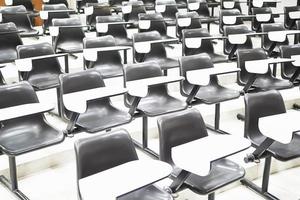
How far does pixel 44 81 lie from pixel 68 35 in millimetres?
1144

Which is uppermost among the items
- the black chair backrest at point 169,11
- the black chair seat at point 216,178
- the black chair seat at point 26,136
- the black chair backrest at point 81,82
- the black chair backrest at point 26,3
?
the black chair backrest at point 26,3

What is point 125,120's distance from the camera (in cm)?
293

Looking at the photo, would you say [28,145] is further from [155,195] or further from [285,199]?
[285,199]

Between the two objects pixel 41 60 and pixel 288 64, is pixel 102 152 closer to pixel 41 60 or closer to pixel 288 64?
pixel 41 60

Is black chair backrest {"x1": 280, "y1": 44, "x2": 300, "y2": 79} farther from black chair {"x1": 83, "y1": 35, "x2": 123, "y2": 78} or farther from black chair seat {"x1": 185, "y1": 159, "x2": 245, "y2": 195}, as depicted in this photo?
black chair seat {"x1": 185, "y1": 159, "x2": 245, "y2": 195}

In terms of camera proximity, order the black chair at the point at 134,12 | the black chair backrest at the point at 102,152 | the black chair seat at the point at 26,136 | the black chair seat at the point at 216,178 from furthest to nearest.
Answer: the black chair at the point at 134,12 → the black chair seat at the point at 26,136 → the black chair seat at the point at 216,178 → the black chair backrest at the point at 102,152

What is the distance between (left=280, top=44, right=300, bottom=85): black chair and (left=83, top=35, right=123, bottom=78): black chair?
5.54 ft

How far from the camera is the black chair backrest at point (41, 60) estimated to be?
3.51 metres

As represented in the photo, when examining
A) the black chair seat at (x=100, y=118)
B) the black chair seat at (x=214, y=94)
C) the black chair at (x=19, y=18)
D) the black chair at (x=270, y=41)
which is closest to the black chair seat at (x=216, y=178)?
the black chair seat at (x=100, y=118)

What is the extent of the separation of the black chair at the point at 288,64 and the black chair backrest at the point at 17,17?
3032mm

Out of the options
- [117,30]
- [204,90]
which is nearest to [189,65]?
[204,90]

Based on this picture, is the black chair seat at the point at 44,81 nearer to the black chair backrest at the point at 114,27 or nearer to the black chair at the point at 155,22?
the black chair backrest at the point at 114,27

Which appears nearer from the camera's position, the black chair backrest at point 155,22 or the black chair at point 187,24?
A: the black chair backrest at point 155,22

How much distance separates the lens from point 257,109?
2.86 meters
